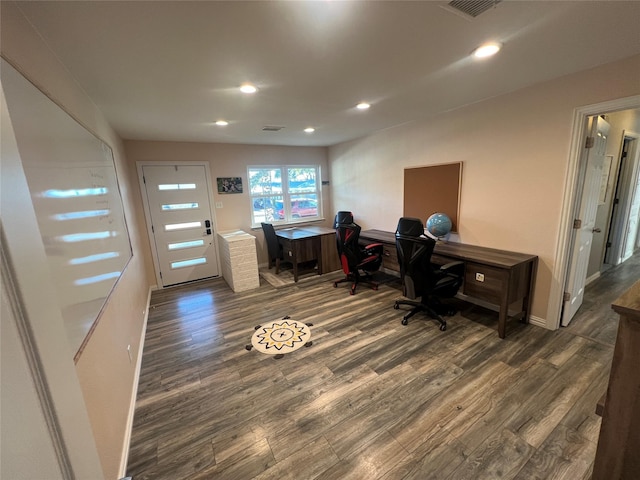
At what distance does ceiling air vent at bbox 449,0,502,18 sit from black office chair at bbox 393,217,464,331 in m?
1.78

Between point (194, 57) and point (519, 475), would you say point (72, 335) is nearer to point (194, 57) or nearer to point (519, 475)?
point (194, 57)

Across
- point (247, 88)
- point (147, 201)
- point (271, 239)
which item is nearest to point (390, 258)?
point (271, 239)

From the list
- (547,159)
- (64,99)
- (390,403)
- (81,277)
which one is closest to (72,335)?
(81,277)

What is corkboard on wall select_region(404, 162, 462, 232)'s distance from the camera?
3414 mm

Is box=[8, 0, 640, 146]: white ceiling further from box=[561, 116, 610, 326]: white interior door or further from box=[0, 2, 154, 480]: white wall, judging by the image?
box=[561, 116, 610, 326]: white interior door

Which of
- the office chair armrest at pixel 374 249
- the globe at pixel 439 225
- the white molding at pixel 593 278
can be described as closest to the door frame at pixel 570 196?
the globe at pixel 439 225

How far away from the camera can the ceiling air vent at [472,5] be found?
135 cm

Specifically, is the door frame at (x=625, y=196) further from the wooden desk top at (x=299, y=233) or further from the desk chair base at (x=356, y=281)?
the wooden desk top at (x=299, y=233)

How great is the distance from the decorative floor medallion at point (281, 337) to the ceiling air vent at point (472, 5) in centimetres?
275

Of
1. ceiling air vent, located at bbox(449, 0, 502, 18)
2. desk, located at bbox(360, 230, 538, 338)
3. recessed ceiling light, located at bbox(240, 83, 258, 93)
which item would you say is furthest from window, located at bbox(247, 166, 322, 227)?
ceiling air vent, located at bbox(449, 0, 502, 18)

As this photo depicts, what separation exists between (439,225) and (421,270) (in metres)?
0.94

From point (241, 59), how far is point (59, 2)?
0.90 meters

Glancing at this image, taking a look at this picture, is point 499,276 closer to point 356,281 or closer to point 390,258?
point 390,258

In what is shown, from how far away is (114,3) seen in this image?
124 cm
